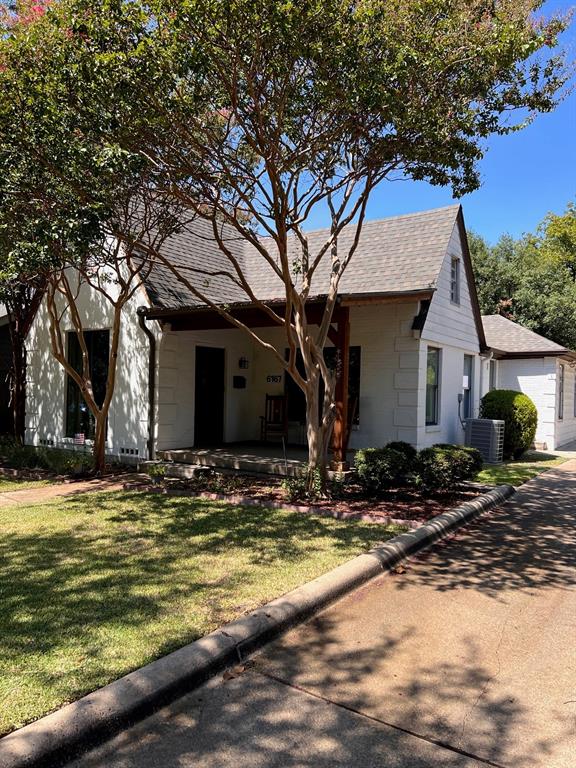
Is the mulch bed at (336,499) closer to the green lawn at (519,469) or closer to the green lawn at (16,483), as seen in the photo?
the green lawn at (519,469)

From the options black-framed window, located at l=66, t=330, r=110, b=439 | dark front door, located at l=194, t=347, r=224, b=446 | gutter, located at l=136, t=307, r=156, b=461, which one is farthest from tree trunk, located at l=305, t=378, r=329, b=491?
black-framed window, located at l=66, t=330, r=110, b=439

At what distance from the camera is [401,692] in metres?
3.21

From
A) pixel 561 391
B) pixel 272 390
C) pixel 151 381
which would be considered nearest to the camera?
pixel 151 381

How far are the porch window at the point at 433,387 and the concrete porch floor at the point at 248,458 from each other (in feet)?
7.33

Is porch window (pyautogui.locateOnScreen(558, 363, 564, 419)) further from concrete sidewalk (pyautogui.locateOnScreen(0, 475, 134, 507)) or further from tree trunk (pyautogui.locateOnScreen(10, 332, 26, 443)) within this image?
tree trunk (pyautogui.locateOnScreen(10, 332, 26, 443))

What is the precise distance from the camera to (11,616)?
12.8ft

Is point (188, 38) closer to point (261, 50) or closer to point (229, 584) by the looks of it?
point (261, 50)

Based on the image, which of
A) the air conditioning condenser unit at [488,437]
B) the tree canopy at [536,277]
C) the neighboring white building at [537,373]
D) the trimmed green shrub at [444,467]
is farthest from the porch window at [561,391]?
the trimmed green shrub at [444,467]

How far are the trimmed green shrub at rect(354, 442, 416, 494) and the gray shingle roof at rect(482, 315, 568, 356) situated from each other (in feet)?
30.5

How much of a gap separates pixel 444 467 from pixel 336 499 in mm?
1677

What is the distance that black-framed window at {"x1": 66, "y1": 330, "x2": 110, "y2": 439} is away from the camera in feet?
41.1

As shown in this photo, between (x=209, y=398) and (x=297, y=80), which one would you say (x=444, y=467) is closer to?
(x=297, y=80)

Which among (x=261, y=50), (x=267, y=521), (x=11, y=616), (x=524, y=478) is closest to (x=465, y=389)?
(x=524, y=478)

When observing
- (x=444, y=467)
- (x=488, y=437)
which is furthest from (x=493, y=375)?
(x=444, y=467)
